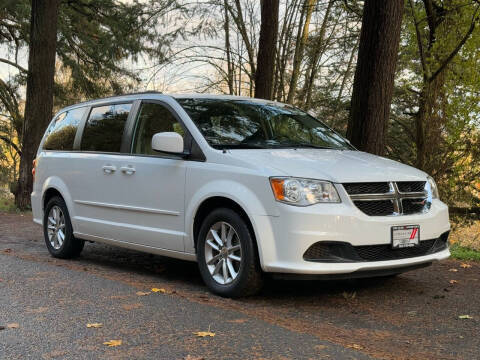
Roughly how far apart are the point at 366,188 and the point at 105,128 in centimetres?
347

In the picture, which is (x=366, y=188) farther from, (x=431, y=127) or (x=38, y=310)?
(x=431, y=127)

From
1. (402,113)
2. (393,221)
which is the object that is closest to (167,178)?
(393,221)

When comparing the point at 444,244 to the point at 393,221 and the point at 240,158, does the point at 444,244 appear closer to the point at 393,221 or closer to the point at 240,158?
the point at 393,221

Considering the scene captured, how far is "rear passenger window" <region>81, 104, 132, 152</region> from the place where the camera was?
23.9ft

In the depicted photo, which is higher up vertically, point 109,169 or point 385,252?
point 109,169

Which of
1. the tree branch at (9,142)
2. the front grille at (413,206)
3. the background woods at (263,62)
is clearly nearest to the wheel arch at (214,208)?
the front grille at (413,206)

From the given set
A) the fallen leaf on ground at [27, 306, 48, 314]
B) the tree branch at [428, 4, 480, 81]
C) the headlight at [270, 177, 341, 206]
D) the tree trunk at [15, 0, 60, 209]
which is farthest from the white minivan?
the tree trunk at [15, 0, 60, 209]

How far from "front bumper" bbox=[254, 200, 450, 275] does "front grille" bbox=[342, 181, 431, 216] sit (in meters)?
0.08

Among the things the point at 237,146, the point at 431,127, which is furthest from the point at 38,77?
the point at 237,146

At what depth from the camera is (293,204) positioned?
5297 mm

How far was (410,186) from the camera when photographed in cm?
582

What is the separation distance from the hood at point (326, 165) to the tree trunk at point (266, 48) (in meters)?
8.80

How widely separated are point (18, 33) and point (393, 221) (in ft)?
59.4

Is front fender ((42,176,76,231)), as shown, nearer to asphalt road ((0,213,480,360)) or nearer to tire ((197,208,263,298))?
asphalt road ((0,213,480,360))
